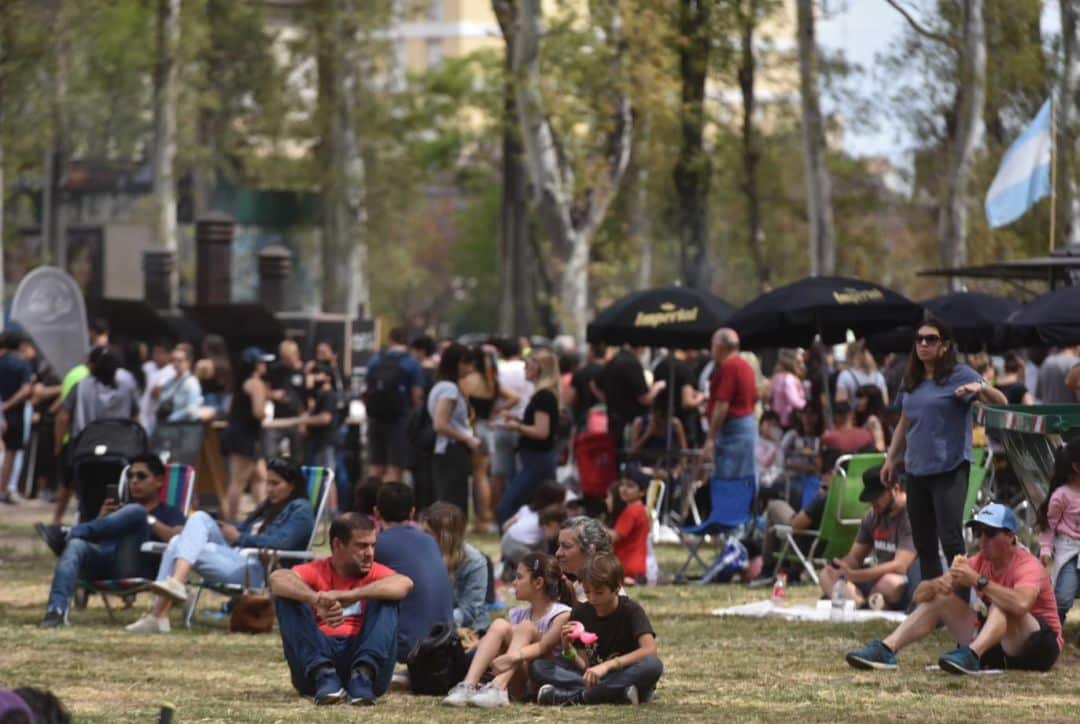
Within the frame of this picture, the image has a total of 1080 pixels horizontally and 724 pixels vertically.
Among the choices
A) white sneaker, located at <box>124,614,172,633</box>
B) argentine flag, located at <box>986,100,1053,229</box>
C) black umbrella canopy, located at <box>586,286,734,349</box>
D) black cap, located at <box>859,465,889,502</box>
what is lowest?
white sneaker, located at <box>124,614,172,633</box>

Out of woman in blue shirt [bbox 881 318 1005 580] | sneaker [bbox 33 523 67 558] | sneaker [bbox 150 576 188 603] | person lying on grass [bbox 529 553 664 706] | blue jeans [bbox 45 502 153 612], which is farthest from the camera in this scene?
sneaker [bbox 33 523 67 558]

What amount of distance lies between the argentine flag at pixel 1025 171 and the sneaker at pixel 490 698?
15322 mm

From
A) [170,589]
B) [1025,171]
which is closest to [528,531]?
[170,589]

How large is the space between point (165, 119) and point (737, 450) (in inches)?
1538

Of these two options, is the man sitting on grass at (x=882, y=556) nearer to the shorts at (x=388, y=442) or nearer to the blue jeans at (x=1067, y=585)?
the blue jeans at (x=1067, y=585)

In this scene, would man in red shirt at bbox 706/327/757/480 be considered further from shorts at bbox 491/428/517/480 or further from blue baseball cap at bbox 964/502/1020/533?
blue baseball cap at bbox 964/502/1020/533

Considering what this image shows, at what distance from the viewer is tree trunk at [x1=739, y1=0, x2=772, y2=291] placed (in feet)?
123

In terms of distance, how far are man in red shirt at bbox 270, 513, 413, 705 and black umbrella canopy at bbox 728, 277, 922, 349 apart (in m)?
9.07

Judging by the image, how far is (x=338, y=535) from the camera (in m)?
12.0

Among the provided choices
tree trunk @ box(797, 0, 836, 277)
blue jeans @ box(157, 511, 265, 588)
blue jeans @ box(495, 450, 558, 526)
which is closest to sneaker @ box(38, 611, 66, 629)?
blue jeans @ box(157, 511, 265, 588)

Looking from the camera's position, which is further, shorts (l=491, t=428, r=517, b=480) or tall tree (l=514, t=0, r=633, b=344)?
tall tree (l=514, t=0, r=633, b=344)

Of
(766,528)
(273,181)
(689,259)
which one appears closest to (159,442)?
(766,528)

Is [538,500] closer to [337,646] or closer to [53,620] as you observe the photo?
[53,620]

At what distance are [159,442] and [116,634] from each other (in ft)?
28.9
